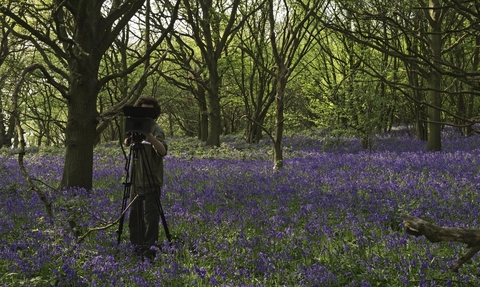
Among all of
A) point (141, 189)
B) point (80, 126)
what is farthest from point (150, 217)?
point (80, 126)

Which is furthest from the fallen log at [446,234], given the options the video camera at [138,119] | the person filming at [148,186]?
the person filming at [148,186]

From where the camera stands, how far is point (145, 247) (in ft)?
17.9

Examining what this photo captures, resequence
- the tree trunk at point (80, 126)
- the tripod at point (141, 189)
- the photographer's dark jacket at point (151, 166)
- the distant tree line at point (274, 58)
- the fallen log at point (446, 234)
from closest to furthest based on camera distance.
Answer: the fallen log at point (446, 234) → the distant tree line at point (274, 58) → the tripod at point (141, 189) → the photographer's dark jacket at point (151, 166) → the tree trunk at point (80, 126)

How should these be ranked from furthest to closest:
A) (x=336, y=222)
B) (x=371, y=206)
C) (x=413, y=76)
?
(x=413, y=76)
(x=371, y=206)
(x=336, y=222)

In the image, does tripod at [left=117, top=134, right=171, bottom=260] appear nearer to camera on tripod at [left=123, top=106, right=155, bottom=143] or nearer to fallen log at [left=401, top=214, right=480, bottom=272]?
camera on tripod at [left=123, top=106, right=155, bottom=143]

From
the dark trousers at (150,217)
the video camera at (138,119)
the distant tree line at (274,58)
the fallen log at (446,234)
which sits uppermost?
the distant tree line at (274,58)

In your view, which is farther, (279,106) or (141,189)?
(279,106)

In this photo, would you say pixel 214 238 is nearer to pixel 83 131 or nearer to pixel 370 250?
pixel 370 250

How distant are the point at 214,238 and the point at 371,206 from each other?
117 inches

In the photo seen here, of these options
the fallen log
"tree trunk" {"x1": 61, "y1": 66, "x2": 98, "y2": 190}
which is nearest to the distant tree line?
"tree trunk" {"x1": 61, "y1": 66, "x2": 98, "y2": 190}

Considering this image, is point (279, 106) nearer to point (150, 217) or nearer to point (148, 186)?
point (148, 186)

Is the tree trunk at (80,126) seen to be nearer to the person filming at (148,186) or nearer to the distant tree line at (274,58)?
the distant tree line at (274,58)

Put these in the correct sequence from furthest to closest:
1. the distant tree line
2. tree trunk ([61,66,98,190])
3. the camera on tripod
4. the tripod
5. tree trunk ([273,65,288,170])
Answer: tree trunk ([273,65,288,170]) → tree trunk ([61,66,98,190]) → the tripod → the camera on tripod → the distant tree line

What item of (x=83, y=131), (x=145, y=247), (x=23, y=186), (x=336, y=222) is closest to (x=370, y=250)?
(x=336, y=222)
